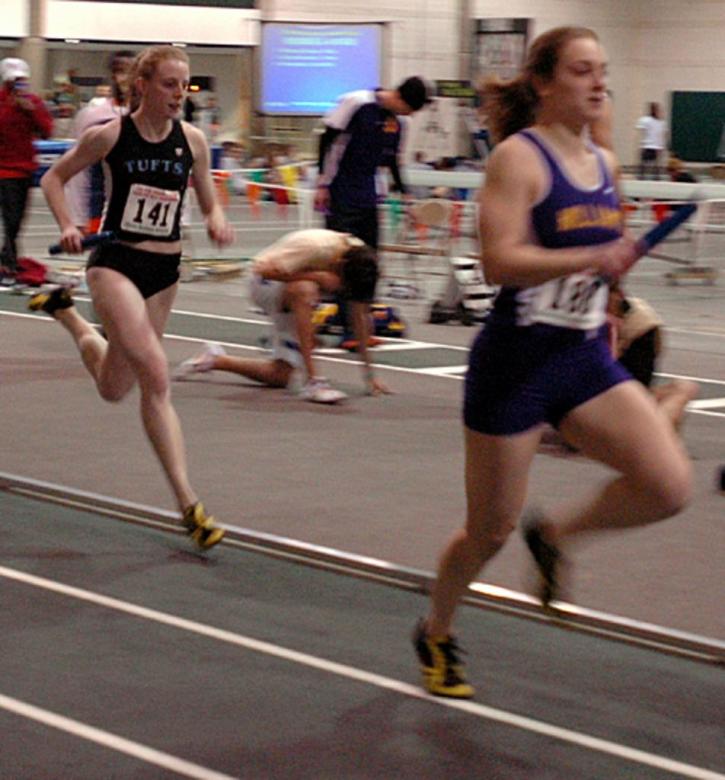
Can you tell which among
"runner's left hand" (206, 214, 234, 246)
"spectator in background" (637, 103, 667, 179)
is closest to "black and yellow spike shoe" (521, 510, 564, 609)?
"runner's left hand" (206, 214, 234, 246)

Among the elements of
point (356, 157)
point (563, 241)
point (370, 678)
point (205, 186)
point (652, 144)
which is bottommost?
point (652, 144)

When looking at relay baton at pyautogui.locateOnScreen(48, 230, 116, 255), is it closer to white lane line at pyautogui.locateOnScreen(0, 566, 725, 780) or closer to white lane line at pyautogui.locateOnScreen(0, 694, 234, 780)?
white lane line at pyautogui.locateOnScreen(0, 566, 725, 780)

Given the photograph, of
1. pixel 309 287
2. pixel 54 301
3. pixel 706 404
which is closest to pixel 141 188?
pixel 54 301

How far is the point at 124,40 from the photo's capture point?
126ft

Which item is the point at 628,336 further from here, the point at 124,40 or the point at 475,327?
the point at 124,40

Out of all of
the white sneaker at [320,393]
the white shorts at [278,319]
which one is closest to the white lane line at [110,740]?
the white sneaker at [320,393]

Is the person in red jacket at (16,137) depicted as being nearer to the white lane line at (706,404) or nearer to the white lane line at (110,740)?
the white lane line at (706,404)

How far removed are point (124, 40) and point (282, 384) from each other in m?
29.2

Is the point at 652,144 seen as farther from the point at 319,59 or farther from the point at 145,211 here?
the point at 145,211

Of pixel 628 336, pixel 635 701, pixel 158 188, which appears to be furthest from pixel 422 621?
pixel 628 336

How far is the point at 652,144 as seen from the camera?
34.8m

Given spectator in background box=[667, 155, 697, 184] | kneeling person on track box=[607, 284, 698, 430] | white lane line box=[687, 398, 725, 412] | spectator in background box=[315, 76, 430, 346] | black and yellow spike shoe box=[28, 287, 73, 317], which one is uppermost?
spectator in background box=[315, 76, 430, 346]

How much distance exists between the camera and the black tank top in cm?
680

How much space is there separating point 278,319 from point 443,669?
18.8ft
